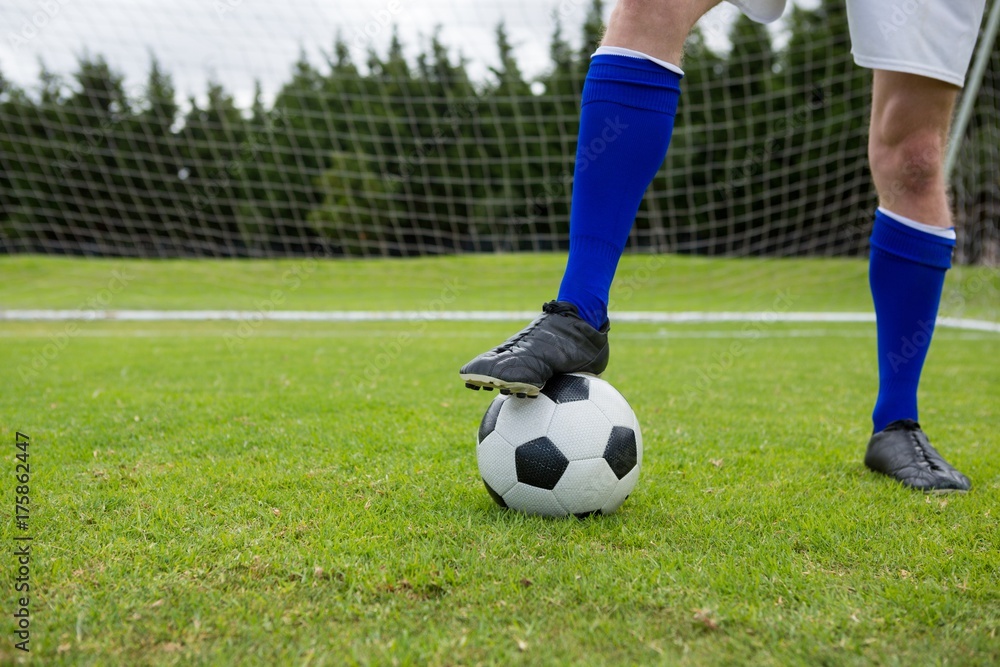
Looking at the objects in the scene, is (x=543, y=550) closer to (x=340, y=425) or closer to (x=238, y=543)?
(x=238, y=543)

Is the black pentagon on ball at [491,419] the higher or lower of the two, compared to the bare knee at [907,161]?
lower

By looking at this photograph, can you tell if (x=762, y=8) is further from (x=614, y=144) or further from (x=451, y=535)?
(x=451, y=535)

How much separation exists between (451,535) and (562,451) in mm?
349

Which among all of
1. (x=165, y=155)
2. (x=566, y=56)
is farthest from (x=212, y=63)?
(x=165, y=155)

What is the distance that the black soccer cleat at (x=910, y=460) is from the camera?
7.18ft

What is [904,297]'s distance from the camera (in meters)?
2.42

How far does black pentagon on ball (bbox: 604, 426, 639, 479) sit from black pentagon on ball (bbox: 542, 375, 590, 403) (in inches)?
5.0
